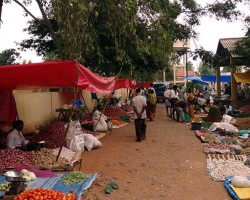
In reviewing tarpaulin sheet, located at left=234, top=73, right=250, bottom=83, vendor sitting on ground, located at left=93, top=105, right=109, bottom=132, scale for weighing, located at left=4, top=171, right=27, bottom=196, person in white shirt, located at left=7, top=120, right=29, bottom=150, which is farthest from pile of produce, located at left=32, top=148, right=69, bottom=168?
tarpaulin sheet, located at left=234, top=73, right=250, bottom=83

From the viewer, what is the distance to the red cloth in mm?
9953

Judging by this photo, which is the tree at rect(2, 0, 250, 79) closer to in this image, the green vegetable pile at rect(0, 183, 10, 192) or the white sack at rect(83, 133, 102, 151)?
the white sack at rect(83, 133, 102, 151)

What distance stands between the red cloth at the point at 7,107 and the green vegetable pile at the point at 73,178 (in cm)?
484

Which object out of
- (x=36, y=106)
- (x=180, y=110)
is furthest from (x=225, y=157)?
(x=36, y=106)

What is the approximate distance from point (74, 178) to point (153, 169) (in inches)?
77.3

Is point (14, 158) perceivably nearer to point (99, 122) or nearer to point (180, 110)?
point (99, 122)

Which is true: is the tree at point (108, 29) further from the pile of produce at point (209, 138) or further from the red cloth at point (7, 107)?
the pile of produce at point (209, 138)

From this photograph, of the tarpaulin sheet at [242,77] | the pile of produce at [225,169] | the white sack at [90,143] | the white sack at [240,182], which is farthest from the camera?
the tarpaulin sheet at [242,77]

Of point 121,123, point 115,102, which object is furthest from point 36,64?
point 115,102

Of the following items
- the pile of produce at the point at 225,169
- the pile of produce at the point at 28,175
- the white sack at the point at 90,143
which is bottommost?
the pile of produce at the point at 225,169

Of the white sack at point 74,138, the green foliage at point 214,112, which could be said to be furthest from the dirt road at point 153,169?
the green foliage at point 214,112

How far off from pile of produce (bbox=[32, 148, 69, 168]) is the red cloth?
3.06 metres

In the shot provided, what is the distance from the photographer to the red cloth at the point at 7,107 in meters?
9.95

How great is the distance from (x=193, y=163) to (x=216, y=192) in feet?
6.37
